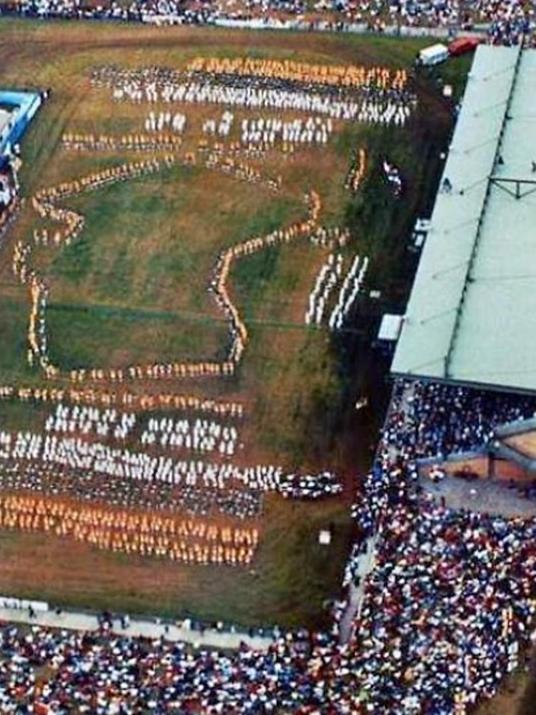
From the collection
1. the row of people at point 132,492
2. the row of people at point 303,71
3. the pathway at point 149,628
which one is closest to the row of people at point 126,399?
the row of people at point 132,492

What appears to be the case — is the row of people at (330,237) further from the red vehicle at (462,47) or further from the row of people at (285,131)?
the red vehicle at (462,47)

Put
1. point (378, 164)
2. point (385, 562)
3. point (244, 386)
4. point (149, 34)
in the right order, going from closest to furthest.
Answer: point (385, 562) < point (244, 386) < point (378, 164) < point (149, 34)

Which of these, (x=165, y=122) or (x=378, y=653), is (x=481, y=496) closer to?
(x=378, y=653)

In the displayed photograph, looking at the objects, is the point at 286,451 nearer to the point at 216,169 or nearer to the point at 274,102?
the point at 216,169

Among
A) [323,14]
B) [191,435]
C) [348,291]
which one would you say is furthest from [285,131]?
[191,435]

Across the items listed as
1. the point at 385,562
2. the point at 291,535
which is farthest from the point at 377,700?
the point at 291,535

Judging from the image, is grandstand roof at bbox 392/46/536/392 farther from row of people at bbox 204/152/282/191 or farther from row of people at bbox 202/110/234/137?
row of people at bbox 202/110/234/137
